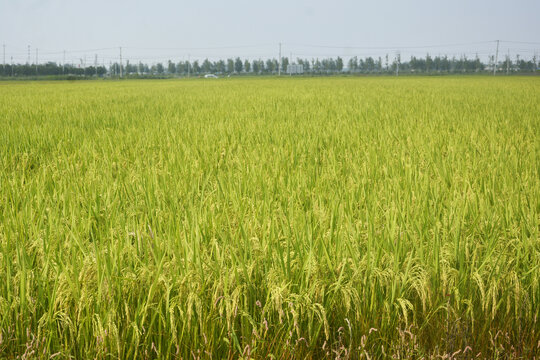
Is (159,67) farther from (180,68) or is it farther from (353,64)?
(353,64)

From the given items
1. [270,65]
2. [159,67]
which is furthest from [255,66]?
[159,67]

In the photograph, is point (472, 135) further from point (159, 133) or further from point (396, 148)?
point (159, 133)

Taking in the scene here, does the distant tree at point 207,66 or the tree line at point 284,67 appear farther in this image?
the distant tree at point 207,66

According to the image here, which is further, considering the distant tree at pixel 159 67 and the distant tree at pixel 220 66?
the distant tree at pixel 159 67

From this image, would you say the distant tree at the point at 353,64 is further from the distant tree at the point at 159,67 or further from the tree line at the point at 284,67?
the distant tree at the point at 159,67

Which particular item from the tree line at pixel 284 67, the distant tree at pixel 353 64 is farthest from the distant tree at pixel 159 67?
the distant tree at pixel 353 64

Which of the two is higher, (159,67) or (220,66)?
(220,66)

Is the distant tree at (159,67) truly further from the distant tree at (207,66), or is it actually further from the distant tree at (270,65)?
the distant tree at (270,65)

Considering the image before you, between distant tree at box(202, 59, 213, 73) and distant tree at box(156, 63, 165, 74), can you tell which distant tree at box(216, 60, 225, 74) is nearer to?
distant tree at box(202, 59, 213, 73)

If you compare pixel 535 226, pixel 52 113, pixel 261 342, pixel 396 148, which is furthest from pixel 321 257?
pixel 52 113

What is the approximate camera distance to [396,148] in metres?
4.32

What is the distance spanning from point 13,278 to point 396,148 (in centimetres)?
355

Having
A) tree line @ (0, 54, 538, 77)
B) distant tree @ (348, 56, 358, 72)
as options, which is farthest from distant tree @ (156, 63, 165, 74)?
distant tree @ (348, 56, 358, 72)

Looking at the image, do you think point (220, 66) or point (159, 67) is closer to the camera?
point (220, 66)
